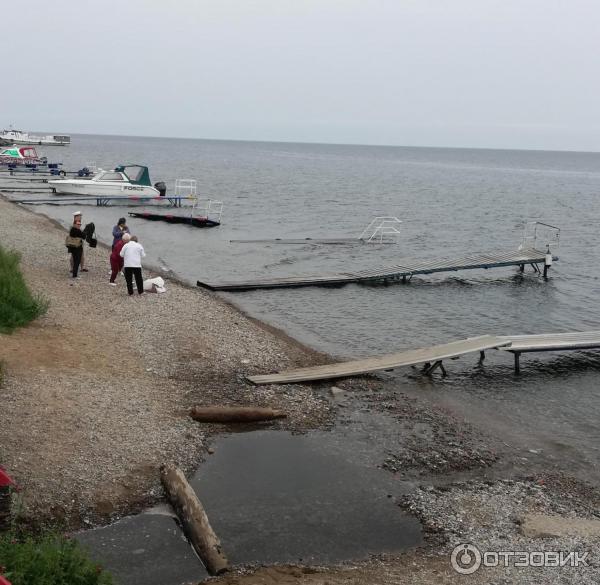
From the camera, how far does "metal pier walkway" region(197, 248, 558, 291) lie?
2630 cm

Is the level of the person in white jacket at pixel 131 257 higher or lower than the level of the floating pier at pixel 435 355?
higher

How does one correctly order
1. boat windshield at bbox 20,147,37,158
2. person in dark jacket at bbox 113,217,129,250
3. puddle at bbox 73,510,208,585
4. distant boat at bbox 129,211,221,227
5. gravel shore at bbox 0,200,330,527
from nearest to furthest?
puddle at bbox 73,510,208,585, gravel shore at bbox 0,200,330,527, person in dark jacket at bbox 113,217,129,250, distant boat at bbox 129,211,221,227, boat windshield at bbox 20,147,37,158

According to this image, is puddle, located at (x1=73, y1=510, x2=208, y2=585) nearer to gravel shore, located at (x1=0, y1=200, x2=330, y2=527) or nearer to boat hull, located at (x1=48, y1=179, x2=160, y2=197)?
gravel shore, located at (x1=0, y1=200, x2=330, y2=527)

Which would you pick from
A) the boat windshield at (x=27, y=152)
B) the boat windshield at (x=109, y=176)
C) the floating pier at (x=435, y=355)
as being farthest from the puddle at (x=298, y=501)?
the boat windshield at (x=27, y=152)

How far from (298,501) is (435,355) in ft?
25.0

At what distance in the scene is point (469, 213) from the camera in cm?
6444

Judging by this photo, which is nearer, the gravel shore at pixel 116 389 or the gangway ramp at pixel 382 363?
the gravel shore at pixel 116 389

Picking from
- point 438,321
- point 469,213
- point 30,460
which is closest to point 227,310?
point 438,321

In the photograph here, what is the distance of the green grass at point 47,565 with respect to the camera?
6785mm

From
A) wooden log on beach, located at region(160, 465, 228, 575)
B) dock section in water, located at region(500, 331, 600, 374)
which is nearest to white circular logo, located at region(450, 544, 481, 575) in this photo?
wooden log on beach, located at region(160, 465, 228, 575)

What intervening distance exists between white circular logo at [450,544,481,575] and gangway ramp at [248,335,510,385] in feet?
20.4

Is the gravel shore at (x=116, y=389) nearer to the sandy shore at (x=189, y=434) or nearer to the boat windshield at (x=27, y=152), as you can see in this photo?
the sandy shore at (x=189, y=434)

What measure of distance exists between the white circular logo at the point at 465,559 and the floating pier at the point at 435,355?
6238 millimetres

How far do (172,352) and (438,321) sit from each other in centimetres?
1086
